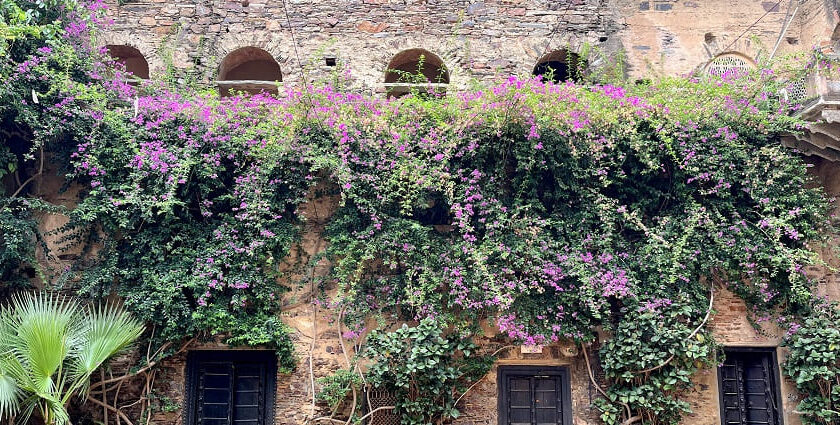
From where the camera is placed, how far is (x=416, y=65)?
Result: 8938 mm

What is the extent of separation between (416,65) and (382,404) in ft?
15.2

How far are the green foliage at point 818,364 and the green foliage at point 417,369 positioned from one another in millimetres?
3512

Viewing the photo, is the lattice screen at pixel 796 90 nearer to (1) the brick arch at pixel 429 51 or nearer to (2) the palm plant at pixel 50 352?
(1) the brick arch at pixel 429 51

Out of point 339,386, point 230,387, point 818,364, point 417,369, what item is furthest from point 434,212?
point 818,364

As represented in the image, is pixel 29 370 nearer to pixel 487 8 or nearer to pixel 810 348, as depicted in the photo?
pixel 487 8

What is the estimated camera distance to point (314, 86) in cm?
743

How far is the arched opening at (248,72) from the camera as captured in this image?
8.20 metres

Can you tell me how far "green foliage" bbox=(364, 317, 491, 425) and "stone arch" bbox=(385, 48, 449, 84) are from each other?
3.41m

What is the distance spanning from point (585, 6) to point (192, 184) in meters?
5.54

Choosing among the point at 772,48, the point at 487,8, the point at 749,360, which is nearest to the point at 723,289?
the point at 749,360

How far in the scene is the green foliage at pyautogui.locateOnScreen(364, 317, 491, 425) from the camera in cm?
636

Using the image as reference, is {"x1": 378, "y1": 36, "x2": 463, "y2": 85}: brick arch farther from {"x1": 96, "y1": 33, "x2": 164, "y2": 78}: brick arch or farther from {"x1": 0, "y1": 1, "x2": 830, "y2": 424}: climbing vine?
{"x1": 96, "y1": 33, "x2": 164, "y2": 78}: brick arch

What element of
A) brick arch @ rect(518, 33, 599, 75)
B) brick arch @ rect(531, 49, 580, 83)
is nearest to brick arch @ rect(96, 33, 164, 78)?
brick arch @ rect(518, 33, 599, 75)

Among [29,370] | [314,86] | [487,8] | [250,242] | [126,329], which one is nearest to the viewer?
[29,370]
